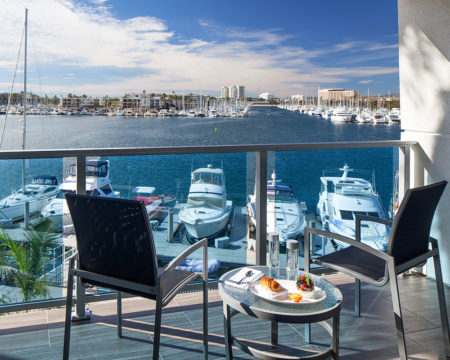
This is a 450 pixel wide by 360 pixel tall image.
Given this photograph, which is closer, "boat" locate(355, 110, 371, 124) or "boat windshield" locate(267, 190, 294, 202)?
"boat windshield" locate(267, 190, 294, 202)

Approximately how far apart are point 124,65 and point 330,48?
1620cm

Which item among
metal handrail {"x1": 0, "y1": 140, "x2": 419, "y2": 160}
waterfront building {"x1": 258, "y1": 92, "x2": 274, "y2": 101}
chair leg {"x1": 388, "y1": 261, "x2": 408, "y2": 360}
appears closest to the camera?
chair leg {"x1": 388, "y1": 261, "x2": 408, "y2": 360}

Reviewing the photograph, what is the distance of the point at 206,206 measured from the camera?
2.84 metres

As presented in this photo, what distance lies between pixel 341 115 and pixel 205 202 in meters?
30.3

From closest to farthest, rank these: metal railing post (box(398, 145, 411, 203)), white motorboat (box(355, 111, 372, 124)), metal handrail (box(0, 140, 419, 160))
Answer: metal handrail (box(0, 140, 419, 160)) < metal railing post (box(398, 145, 411, 203)) < white motorboat (box(355, 111, 372, 124))

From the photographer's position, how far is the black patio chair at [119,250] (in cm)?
171

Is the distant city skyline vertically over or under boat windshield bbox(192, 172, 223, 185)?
over

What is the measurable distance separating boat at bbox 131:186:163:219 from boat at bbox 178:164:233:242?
18 cm

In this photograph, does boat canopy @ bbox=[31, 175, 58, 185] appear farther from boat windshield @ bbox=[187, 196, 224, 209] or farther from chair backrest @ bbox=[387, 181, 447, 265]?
chair backrest @ bbox=[387, 181, 447, 265]

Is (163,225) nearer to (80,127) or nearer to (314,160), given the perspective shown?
(314,160)

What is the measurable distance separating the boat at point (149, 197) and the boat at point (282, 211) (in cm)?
66

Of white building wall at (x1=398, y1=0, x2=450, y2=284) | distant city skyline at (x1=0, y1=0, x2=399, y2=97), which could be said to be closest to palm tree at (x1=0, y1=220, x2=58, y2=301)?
white building wall at (x1=398, y1=0, x2=450, y2=284)

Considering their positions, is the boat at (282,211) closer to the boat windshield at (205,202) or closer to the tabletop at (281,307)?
the boat windshield at (205,202)

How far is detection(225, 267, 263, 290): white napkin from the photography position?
6.18 ft
